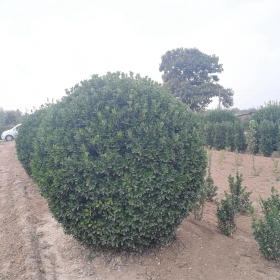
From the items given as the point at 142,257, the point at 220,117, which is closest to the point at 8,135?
the point at 220,117

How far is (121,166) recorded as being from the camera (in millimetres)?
3291

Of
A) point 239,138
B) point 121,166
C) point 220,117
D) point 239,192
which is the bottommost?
point 239,192

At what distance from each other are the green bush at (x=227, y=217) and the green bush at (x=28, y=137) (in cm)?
517

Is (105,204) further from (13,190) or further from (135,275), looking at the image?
(13,190)

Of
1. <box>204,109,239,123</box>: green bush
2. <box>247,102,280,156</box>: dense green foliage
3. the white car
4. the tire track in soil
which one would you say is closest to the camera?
the tire track in soil

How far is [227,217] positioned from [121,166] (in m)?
1.84

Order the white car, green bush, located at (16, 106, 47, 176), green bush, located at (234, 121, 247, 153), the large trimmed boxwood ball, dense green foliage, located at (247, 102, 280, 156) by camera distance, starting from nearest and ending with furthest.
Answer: the large trimmed boxwood ball → green bush, located at (16, 106, 47, 176) → dense green foliage, located at (247, 102, 280, 156) → green bush, located at (234, 121, 247, 153) → the white car

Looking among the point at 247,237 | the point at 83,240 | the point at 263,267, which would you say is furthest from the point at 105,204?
the point at 247,237

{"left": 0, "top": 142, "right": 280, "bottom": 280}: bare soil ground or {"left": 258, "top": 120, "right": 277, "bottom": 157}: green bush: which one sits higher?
{"left": 258, "top": 120, "right": 277, "bottom": 157}: green bush

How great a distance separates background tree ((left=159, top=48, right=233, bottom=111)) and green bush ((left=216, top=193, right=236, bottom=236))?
2386cm

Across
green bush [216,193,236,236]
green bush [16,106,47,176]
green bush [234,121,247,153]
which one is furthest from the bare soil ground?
green bush [234,121,247,153]

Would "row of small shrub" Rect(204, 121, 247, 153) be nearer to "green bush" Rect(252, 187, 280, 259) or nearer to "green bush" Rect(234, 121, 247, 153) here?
"green bush" Rect(234, 121, 247, 153)

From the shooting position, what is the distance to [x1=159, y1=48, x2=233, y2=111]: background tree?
91.8 feet

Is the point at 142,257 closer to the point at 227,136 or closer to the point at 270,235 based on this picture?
the point at 270,235
